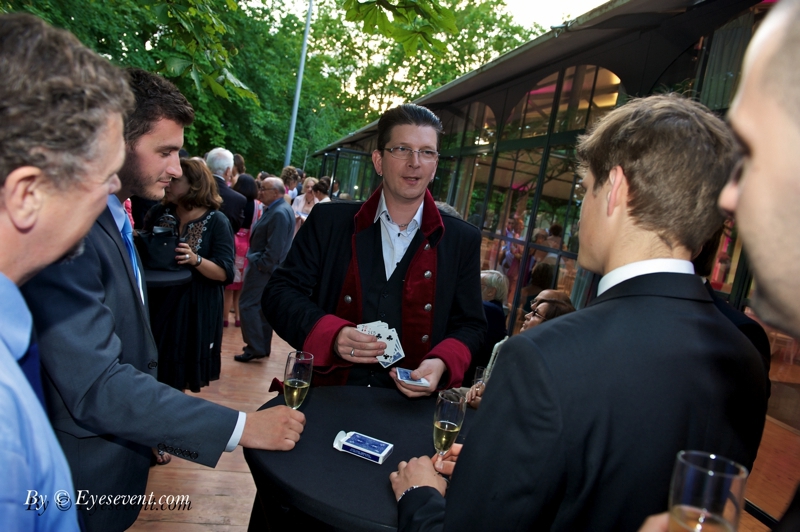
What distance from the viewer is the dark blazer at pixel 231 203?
241 inches

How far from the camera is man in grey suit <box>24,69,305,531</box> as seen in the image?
1460 mm

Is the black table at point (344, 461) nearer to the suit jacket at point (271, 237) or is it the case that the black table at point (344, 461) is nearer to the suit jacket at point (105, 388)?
the suit jacket at point (105, 388)

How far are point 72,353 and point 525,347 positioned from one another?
123 centimetres

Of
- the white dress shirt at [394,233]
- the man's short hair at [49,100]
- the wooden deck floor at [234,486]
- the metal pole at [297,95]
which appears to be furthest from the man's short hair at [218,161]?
the metal pole at [297,95]

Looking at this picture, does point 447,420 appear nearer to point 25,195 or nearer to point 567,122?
point 25,195

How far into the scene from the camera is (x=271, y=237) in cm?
606

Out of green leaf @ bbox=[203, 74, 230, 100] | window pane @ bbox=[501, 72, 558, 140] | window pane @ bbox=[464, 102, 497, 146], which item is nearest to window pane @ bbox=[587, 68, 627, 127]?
window pane @ bbox=[501, 72, 558, 140]

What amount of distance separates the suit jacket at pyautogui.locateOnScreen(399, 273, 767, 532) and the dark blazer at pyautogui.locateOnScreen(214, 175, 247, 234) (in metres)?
5.56

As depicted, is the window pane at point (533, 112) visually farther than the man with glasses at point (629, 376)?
Yes

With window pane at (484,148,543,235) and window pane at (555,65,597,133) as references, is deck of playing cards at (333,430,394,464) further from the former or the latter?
window pane at (484,148,543,235)

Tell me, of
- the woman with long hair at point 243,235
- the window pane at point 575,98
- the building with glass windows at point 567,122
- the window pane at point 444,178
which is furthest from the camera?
the window pane at point 444,178

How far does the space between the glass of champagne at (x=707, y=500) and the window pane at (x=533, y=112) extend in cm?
618

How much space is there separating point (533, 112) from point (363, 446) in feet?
19.7

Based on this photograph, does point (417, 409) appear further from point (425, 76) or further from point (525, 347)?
point (425, 76)
